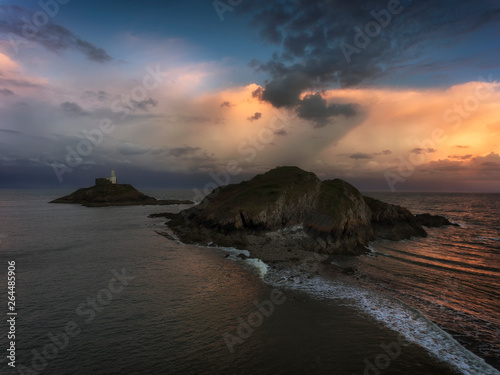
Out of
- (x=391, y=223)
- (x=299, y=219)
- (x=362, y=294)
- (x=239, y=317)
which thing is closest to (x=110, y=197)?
(x=299, y=219)

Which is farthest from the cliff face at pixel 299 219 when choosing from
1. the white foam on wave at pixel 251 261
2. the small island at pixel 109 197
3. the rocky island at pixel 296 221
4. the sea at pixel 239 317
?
the small island at pixel 109 197

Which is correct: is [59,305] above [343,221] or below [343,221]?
below

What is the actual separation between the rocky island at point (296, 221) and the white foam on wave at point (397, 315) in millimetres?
6297

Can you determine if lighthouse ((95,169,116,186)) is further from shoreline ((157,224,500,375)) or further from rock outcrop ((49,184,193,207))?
shoreline ((157,224,500,375))

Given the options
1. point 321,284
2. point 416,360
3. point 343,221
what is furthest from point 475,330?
point 343,221

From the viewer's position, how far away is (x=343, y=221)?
3569 centimetres

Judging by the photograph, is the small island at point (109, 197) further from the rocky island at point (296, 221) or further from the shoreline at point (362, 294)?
the shoreline at point (362, 294)

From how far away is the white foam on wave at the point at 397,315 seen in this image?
12.3 meters

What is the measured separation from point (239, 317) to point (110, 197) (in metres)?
123

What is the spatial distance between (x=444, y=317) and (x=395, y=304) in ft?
9.27

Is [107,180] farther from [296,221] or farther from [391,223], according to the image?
[391,223]

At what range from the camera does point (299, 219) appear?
37844 mm

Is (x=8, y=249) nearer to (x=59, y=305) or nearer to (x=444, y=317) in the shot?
(x=59, y=305)

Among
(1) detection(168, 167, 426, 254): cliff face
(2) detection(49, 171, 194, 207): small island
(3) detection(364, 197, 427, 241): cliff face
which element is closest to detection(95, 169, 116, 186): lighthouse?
(2) detection(49, 171, 194, 207): small island
